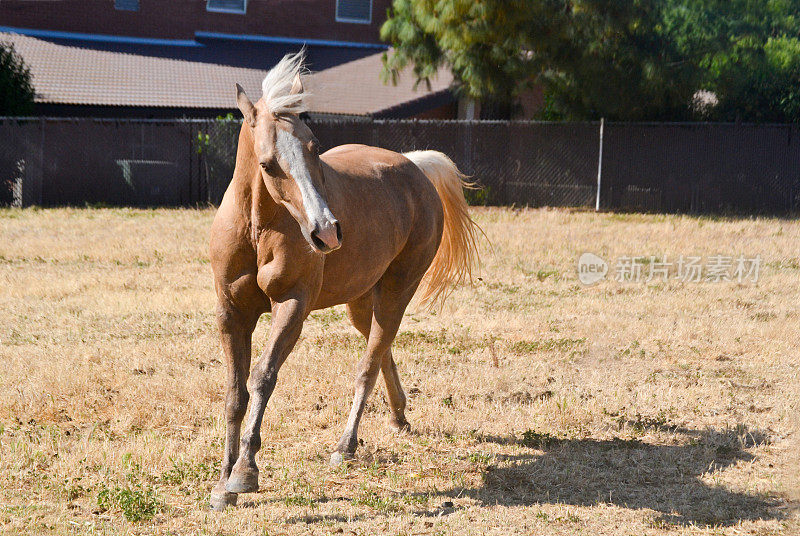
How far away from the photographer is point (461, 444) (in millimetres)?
5785

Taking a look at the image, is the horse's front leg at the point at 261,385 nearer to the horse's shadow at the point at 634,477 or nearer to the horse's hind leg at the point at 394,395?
the horse's shadow at the point at 634,477

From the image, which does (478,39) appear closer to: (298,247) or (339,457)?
(339,457)

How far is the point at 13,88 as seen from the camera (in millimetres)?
20859

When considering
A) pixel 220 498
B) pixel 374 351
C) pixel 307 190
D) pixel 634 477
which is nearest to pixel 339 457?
pixel 374 351

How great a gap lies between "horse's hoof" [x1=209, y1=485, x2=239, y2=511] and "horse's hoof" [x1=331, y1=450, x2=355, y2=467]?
33.6 inches

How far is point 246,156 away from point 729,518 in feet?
10.5

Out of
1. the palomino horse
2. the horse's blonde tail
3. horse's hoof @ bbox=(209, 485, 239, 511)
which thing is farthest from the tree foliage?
horse's hoof @ bbox=(209, 485, 239, 511)

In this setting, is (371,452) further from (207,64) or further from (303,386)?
(207,64)

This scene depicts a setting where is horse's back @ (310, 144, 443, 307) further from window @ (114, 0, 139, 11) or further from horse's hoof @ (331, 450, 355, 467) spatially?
window @ (114, 0, 139, 11)

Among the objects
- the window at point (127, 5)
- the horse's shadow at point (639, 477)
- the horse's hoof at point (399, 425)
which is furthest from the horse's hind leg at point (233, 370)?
the window at point (127, 5)

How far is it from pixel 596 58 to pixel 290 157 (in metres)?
16.7

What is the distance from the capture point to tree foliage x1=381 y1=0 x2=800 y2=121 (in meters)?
18.9

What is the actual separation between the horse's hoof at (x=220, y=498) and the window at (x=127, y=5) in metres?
27.2

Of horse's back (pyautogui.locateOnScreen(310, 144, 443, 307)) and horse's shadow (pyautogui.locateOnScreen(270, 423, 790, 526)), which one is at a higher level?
horse's back (pyautogui.locateOnScreen(310, 144, 443, 307))
